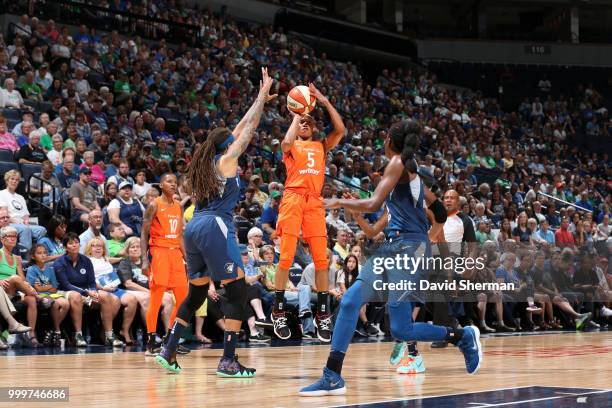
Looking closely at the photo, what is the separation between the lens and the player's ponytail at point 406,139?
6.27 metres

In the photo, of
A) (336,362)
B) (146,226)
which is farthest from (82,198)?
(336,362)

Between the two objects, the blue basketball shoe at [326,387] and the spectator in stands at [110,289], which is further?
the spectator in stands at [110,289]

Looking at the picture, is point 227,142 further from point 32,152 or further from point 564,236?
point 564,236

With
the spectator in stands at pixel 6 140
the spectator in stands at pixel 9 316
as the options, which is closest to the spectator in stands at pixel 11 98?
the spectator in stands at pixel 6 140

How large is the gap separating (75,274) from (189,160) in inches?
165

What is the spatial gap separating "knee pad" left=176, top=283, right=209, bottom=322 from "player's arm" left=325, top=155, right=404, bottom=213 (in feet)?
6.97

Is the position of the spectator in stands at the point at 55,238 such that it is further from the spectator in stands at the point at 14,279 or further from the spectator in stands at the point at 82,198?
the spectator in stands at the point at 82,198

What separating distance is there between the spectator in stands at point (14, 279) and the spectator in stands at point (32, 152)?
2.75 metres

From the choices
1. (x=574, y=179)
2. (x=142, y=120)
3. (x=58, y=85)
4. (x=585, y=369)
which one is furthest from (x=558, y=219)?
(x=585, y=369)

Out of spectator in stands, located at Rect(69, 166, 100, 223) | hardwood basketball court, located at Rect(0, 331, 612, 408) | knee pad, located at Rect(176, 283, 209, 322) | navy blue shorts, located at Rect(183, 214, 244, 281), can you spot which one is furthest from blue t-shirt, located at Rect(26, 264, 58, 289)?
navy blue shorts, located at Rect(183, 214, 244, 281)

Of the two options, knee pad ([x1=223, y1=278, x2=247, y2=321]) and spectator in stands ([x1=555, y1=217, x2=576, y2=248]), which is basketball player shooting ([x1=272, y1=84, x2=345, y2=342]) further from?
spectator in stands ([x1=555, y1=217, x2=576, y2=248])

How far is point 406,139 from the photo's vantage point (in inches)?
250

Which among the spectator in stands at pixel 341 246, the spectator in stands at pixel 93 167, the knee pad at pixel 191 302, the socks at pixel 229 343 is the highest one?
the spectator in stands at pixel 93 167

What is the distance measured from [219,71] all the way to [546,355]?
1305cm
